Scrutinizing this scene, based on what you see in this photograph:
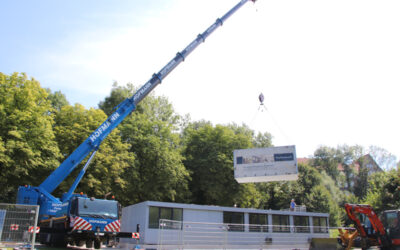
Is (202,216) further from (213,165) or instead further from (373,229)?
(213,165)

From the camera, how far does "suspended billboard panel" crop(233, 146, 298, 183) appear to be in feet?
65.9

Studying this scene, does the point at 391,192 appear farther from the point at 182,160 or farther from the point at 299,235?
the point at 182,160

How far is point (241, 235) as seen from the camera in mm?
20141

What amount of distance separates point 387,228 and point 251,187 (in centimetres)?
1925

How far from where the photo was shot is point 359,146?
2190 inches

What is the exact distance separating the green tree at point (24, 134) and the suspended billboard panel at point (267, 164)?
44.7ft

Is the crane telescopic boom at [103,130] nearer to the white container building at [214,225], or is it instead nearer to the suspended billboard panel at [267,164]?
the white container building at [214,225]

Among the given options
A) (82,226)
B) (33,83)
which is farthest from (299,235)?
(33,83)

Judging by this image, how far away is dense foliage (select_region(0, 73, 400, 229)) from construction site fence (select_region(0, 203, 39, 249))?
1077cm

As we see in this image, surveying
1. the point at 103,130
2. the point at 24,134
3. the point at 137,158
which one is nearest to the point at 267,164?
the point at 103,130

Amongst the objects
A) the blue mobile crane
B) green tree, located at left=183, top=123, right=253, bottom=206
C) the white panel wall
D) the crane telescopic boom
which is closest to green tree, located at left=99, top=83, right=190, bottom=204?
green tree, located at left=183, top=123, right=253, bottom=206

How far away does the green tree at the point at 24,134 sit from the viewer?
20562 millimetres

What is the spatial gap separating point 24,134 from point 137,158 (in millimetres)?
10987

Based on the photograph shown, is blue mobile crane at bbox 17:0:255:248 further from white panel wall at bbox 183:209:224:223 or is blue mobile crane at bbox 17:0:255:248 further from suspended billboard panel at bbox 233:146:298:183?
suspended billboard panel at bbox 233:146:298:183
